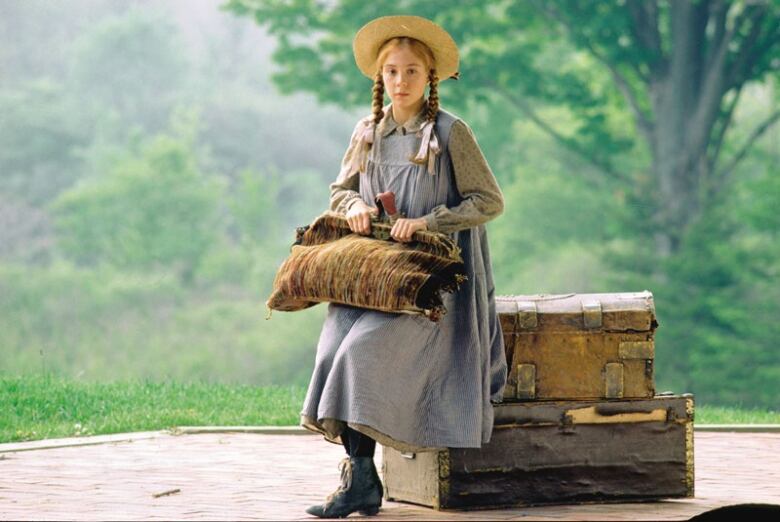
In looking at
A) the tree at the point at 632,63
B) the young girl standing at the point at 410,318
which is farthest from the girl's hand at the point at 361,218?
the tree at the point at 632,63

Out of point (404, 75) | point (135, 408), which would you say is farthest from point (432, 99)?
point (135, 408)

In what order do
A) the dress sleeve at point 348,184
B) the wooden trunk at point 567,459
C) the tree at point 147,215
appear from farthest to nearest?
the tree at point 147,215 → the dress sleeve at point 348,184 → the wooden trunk at point 567,459

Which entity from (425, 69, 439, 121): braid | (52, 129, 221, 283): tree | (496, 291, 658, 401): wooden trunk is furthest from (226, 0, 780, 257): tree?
(425, 69, 439, 121): braid

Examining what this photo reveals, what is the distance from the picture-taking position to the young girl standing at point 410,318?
5297 millimetres

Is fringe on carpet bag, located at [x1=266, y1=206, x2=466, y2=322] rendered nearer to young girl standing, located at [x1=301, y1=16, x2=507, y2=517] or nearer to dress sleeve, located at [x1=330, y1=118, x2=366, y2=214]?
young girl standing, located at [x1=301, y1=16, x2=507, y2=517]

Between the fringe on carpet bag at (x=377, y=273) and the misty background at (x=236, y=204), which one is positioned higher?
the misty background at (x=236, y=204)

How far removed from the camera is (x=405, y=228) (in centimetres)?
544

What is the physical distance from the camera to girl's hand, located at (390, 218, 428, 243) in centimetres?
543

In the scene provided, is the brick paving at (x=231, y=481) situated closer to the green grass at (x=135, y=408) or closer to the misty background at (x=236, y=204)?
the green grass at (x=135, y=408)

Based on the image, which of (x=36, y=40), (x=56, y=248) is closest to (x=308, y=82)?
(x=56, y=248)

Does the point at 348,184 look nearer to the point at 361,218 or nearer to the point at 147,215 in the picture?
the point at 361,218

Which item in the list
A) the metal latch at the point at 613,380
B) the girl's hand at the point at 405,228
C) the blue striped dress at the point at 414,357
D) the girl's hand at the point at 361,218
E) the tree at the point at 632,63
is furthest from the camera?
the tree at the point at 632,63

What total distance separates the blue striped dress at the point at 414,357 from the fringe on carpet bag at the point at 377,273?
0.40 feet

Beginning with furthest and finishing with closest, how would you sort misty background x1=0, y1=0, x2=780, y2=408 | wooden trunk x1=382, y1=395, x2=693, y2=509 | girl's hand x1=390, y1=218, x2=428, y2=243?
misty background x1=0, y1=0, x2=780, y2=408 → wooden trunk x1=382, y1=395, x2=693, y2=509 → girl's hand x1=390, y1=218, x2=428, y2=243
